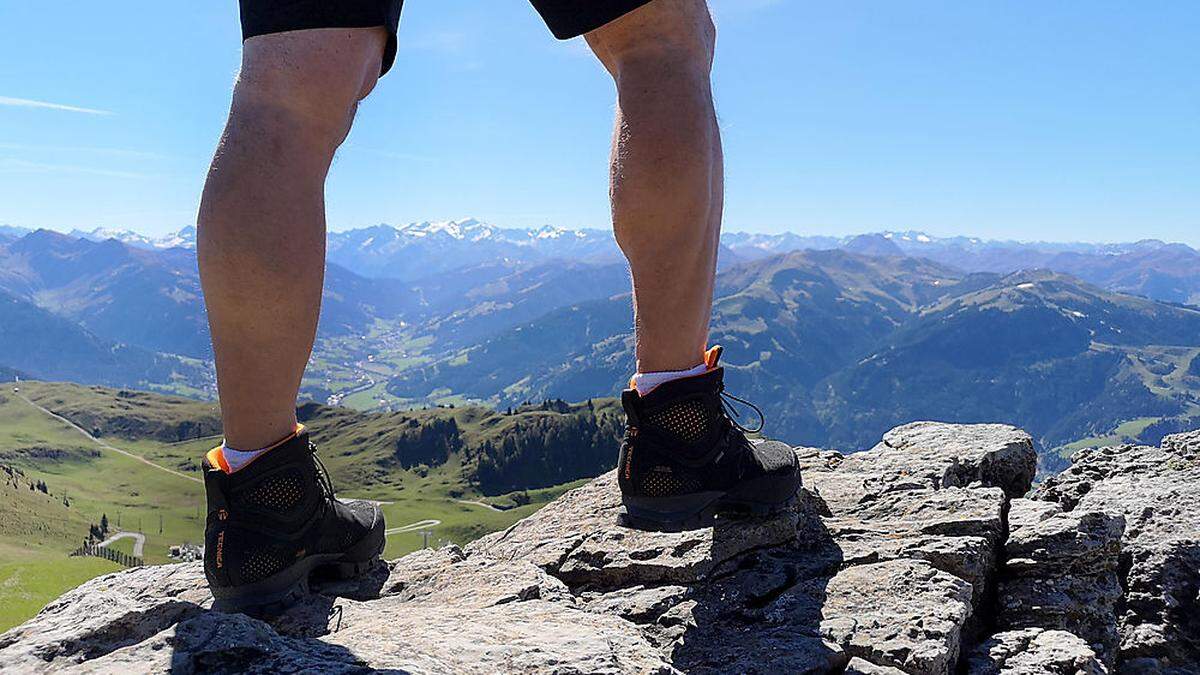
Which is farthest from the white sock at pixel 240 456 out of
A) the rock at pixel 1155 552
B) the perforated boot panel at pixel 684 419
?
the rock at pixel 1155 552

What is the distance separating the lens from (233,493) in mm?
3668

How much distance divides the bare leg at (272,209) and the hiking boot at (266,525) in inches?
15.5

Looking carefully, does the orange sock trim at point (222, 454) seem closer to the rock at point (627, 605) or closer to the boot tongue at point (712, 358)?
the rock at point (627, 605)

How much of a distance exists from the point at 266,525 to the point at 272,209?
1.59 meters

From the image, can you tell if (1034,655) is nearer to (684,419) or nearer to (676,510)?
(676,510)

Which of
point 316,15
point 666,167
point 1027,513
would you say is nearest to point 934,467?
point 1027,513

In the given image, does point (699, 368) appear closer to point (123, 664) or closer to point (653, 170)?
point (653, 170)

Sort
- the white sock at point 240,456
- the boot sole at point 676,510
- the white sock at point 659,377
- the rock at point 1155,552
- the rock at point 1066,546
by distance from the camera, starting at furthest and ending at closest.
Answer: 1. the rock at point 1155,552
2. the rock at point 1066,546
3. the boot sole at point 676,510
4. the white sock at point 659,377
5. the white sock at point 240,456

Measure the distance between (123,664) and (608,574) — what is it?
9.50 feet

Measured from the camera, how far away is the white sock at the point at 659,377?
414 centimetres

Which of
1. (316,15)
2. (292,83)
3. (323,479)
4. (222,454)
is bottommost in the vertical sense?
(323,479)

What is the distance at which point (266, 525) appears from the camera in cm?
383

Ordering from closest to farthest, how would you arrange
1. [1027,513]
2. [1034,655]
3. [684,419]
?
[1034,655] → [684,419] → [1027,513]

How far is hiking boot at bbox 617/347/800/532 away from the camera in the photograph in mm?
4188
